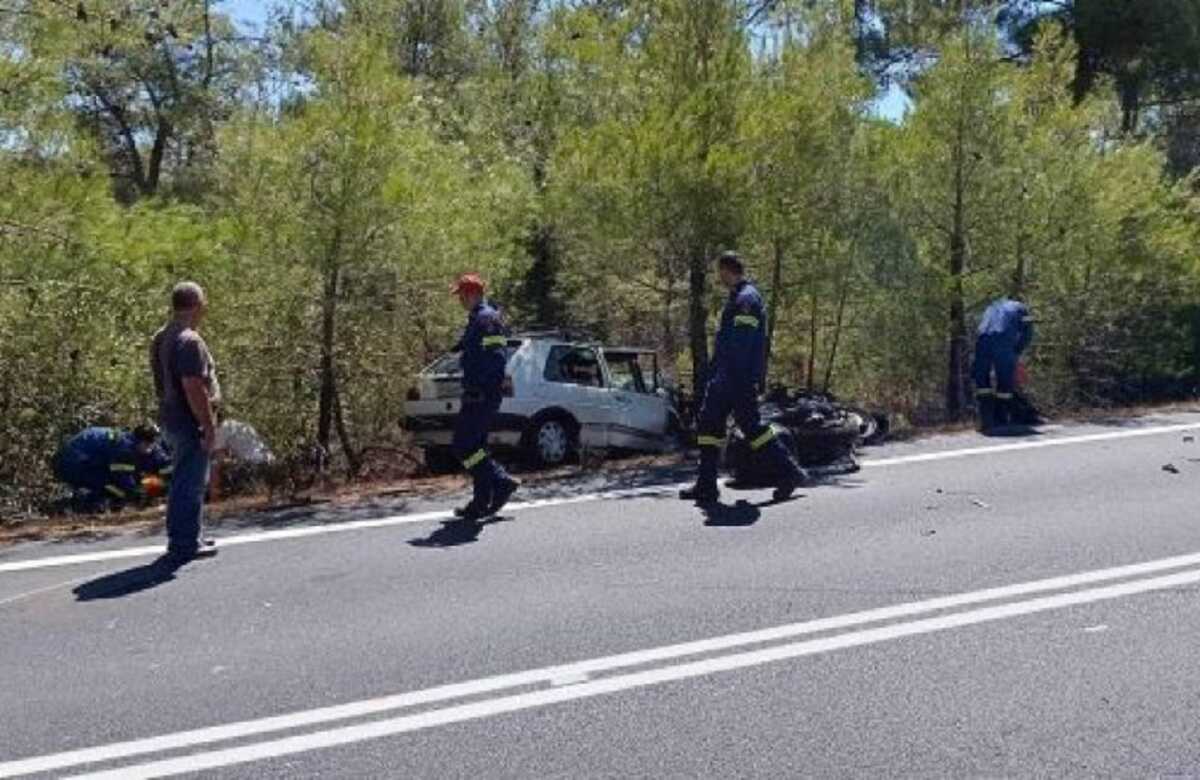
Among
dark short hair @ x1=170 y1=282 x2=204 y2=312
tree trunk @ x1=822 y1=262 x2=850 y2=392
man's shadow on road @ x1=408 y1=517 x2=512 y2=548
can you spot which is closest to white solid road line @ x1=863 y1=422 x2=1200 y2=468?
man's shadow on road @ x1=408 y1=517 x2=512 y2=548

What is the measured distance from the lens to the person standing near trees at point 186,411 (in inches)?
343

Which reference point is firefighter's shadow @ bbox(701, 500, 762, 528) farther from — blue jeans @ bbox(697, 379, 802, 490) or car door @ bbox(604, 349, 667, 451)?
car door @ bbox(604, 349, 667, 451)

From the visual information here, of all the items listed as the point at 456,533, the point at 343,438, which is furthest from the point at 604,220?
the point at 456,533

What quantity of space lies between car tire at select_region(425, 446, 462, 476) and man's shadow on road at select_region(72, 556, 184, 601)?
17.5ft

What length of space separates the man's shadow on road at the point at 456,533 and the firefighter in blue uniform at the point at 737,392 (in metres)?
1.53

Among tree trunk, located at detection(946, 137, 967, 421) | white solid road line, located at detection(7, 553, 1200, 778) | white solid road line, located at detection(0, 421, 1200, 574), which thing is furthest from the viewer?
tree trunk, located at detection(946, 137, 967, 421)

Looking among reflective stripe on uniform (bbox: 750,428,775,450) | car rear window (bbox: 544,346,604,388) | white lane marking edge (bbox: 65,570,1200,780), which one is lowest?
white lane marking edge (bbox: 65,570,1200,780)

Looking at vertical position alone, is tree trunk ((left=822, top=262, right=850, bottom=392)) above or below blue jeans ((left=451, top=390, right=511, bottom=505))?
above

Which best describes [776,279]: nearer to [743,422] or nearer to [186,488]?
[743,422]

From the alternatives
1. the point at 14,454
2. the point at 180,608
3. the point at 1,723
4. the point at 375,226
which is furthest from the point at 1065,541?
the point at 14,454

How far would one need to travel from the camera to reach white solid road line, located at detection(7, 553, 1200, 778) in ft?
17.7

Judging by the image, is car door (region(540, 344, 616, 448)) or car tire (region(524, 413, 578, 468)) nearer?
car tire (region(524, 413, 578, 468))

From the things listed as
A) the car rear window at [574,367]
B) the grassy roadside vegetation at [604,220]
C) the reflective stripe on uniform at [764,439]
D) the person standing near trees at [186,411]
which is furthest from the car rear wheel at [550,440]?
the person standing near trees at [186,411]

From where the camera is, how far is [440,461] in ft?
46.6
